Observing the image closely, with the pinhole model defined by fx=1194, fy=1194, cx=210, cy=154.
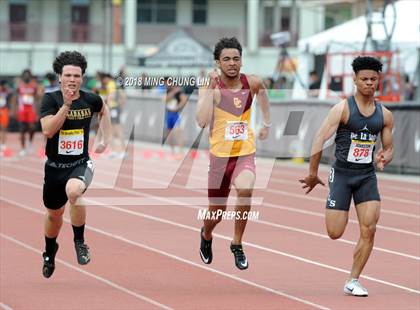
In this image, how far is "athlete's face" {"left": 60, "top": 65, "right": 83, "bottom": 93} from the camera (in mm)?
9961

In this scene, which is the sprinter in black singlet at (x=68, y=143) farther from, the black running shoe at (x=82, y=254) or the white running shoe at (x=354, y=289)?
the white running shoe at (x=354, y=289)

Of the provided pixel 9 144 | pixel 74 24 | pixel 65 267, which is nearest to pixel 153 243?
pixel 65 267

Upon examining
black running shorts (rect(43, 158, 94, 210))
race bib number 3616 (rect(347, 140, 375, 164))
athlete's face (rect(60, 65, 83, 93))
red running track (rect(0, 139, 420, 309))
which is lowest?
red running track (rect(0, 139, 420, 309))

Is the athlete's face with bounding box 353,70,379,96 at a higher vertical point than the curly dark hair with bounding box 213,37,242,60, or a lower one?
lower

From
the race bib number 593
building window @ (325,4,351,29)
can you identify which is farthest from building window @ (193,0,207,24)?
the race bib number 593

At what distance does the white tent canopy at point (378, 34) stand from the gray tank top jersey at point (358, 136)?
17296mm

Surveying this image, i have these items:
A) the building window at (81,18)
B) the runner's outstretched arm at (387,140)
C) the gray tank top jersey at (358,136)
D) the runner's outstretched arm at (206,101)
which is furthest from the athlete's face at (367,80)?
the building window at (81,18)

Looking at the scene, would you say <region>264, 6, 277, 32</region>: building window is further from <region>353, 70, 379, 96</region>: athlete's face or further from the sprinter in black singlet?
<region>353, 70, 379, 96</region>: athlete's face

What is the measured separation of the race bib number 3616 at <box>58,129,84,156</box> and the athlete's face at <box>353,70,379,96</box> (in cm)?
238

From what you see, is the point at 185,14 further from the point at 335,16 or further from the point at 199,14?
the point at 335,16

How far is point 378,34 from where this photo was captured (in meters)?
28.2

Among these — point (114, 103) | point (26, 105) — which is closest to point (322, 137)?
point (114, 103)

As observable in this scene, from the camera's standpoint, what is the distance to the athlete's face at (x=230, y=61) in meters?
10.4

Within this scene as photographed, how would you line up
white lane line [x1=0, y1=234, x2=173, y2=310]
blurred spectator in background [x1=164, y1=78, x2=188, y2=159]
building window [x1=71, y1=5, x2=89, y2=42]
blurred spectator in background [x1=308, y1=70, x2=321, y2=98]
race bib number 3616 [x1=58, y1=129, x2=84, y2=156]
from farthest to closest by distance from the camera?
building window [x1=71, y1=5, x2=89, y2=42] < blurred spectator in background [x1=164, y1=78, x2=188, y2=159] < blurred spectator in background [x1=308, y1=70, x2=321, y2=98] < race bib number 3616 [x1=58, y1=129, x2=84, y2=156] < white lane line [x1=0, y1=234, x2=173, y2=310]
